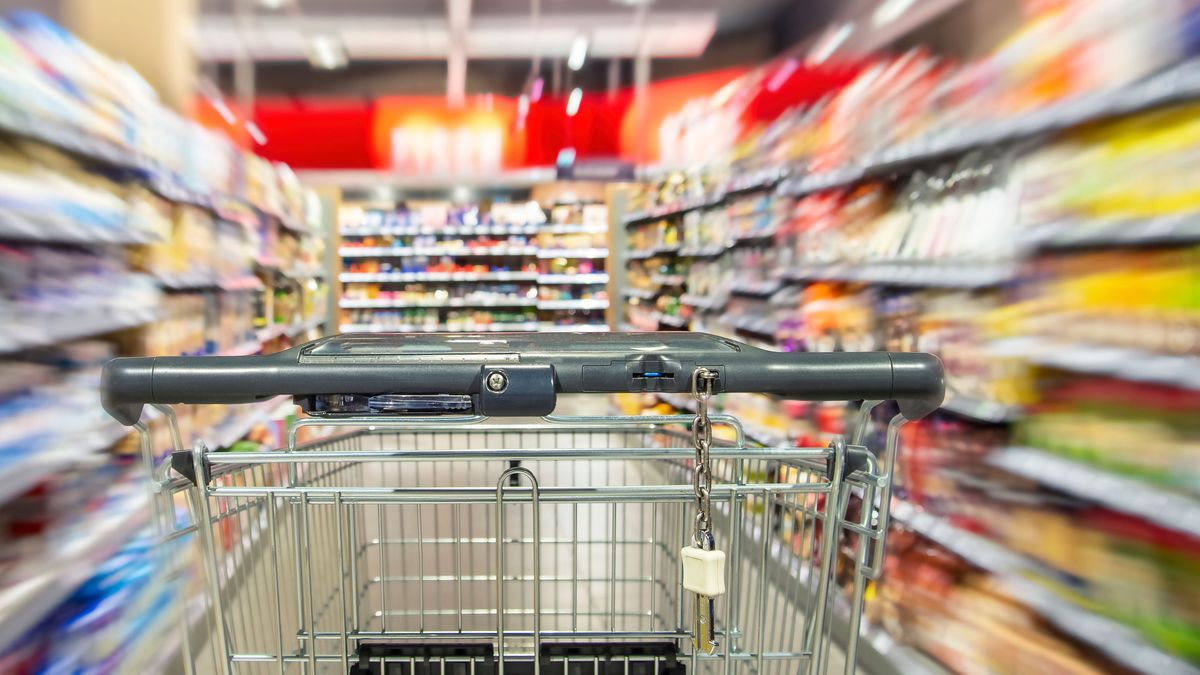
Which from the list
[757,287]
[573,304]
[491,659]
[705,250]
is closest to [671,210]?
[705,250]

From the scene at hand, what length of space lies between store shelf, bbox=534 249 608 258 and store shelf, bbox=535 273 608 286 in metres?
0.20

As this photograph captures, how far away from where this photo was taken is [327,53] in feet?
26.5

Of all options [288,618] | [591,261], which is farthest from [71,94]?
[591,261]

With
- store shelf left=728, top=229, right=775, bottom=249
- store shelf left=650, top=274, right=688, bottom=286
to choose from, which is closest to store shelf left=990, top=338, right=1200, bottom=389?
store shelf left=728, top=229, right=775, bottom=249

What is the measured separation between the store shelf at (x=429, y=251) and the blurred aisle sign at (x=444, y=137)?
786 millimetres

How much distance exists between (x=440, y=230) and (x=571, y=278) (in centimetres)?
144

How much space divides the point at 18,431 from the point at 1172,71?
256 cm

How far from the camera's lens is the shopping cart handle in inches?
30.1

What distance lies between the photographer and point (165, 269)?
8.70 ft

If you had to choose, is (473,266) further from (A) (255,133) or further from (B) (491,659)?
(B) (491,659)

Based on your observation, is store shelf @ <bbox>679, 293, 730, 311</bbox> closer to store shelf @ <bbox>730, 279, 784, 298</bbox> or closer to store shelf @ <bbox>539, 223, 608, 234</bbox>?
store shelf @ <bbox>730, 279, 784, 298</bbox>

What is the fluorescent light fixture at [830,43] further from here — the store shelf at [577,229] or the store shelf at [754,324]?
the store shelf at [577,229]

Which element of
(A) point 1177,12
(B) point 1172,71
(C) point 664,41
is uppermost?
(C) point 664,41

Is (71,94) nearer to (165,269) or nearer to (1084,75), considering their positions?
(165,269)
